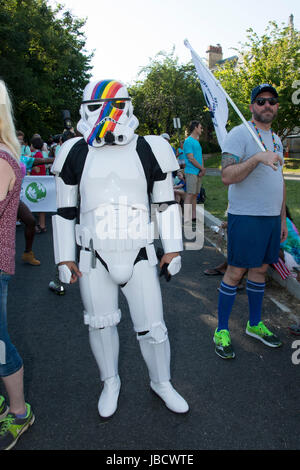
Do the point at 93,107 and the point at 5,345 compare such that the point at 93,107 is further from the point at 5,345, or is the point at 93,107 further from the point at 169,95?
the point at 169,95

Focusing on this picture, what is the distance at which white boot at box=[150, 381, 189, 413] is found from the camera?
7.72ft

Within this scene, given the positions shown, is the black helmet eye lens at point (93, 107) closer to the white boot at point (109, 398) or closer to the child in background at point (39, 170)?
the white boot at point (109, 398)

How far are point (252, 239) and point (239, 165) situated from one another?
59 cm

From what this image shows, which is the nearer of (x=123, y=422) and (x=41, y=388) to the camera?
(x=123, y=422)

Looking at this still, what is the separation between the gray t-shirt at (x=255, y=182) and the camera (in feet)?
9.05

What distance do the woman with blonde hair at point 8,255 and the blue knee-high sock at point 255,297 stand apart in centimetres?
193

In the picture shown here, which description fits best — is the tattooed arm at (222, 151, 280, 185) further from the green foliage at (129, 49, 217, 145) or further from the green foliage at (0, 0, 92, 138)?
the green foliage at (129, 49, 217, 145)

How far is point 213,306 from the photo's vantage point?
3.99m

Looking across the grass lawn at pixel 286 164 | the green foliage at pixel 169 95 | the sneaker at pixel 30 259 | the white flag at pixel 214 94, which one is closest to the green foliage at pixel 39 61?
the green foliage at pixel 169 95

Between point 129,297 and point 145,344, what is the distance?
0.34m

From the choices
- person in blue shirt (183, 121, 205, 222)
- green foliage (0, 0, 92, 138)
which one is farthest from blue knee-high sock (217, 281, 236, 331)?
green foliage (0, 0, 92, 138)
